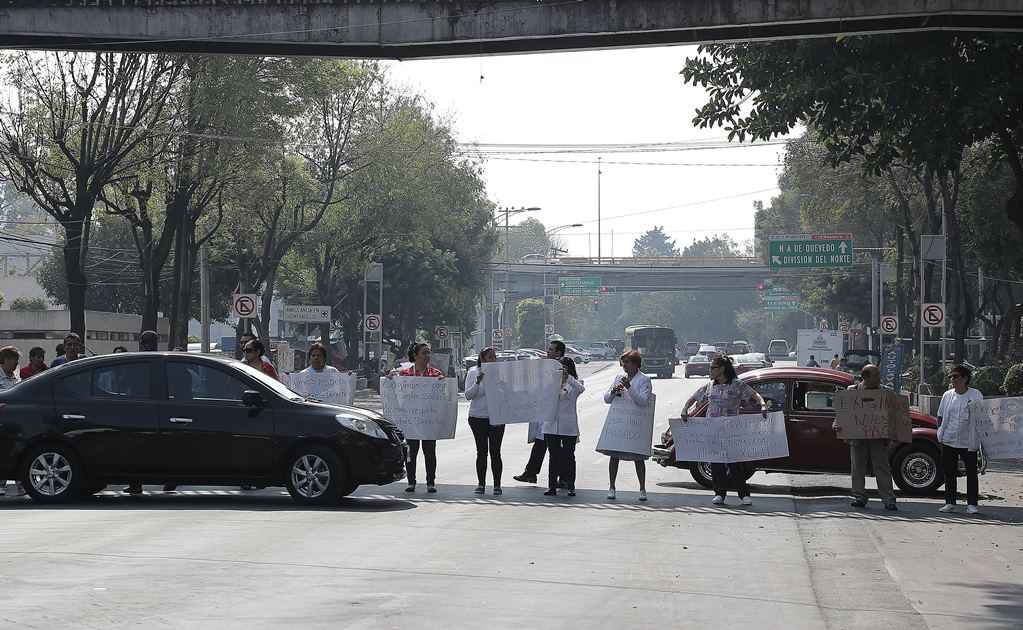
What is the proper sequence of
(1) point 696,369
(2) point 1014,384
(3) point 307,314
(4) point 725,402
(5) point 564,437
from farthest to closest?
(1) point 696,369
(3) point 307,314
(2) point 1014,384
(5) point 564,437
(4) point 725,402

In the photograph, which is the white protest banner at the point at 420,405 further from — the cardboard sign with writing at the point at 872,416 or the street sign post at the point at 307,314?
the street sign post at the point at 307,314

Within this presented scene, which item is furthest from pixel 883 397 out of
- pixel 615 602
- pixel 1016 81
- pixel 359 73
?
pixel 359 73

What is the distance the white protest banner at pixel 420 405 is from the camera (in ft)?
55.7

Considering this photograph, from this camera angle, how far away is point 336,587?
9.19 m

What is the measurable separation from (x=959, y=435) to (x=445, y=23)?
8.76m

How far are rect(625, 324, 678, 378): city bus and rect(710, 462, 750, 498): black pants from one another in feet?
225

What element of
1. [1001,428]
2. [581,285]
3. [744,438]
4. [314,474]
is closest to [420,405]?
[314,474]

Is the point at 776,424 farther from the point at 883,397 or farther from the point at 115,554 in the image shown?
the point at 115,554

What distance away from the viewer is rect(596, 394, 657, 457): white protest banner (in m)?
15.9

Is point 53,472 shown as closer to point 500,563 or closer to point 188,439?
point 188,439

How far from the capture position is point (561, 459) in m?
16.6

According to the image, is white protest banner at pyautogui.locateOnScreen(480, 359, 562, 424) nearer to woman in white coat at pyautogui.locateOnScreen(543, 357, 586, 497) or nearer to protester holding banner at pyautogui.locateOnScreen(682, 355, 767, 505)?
woman in white coat at pyautogui.locateOnScreen(543, 357, 586, 497)

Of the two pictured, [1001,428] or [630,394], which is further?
[630,394]

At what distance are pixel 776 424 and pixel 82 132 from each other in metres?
21.1
